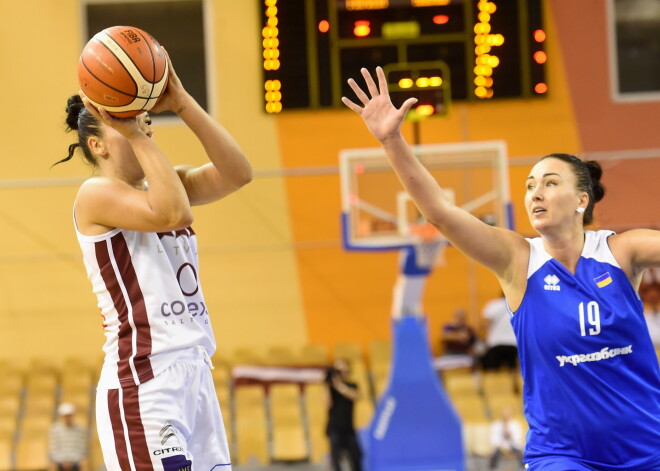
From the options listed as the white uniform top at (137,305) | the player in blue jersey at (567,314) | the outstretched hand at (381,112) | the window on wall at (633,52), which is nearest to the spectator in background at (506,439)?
the window on wall at (633,52)

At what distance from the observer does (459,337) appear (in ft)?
44.2

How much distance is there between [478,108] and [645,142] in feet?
8.44

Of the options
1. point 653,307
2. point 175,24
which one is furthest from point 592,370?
point 175,24

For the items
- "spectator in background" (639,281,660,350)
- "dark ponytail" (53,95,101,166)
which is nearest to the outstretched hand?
"dark ponytail" (53,95,101,166)

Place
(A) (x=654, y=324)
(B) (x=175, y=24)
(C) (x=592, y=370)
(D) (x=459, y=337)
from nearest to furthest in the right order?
(C) (x=592, y=370), (A) (x=654, y=324), (D) (x=459, y=337), (B) (x=175, y=24)

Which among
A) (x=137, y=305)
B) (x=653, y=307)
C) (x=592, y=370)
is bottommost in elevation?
(x=653, y=307)

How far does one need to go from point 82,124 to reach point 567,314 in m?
1.83

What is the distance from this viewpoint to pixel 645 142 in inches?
558

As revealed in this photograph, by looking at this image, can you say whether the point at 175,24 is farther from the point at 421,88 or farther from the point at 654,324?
the point at 654,324

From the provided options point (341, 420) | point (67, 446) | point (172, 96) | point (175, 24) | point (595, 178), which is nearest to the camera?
point (172, 96)

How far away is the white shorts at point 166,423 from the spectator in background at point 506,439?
7825mm

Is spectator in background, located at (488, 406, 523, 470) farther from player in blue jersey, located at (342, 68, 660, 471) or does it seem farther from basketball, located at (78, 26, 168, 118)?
basketball, located at (78, 26, 168, 118)

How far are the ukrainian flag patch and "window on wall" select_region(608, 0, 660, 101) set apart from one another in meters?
11.8

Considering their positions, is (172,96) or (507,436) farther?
(507,436)
